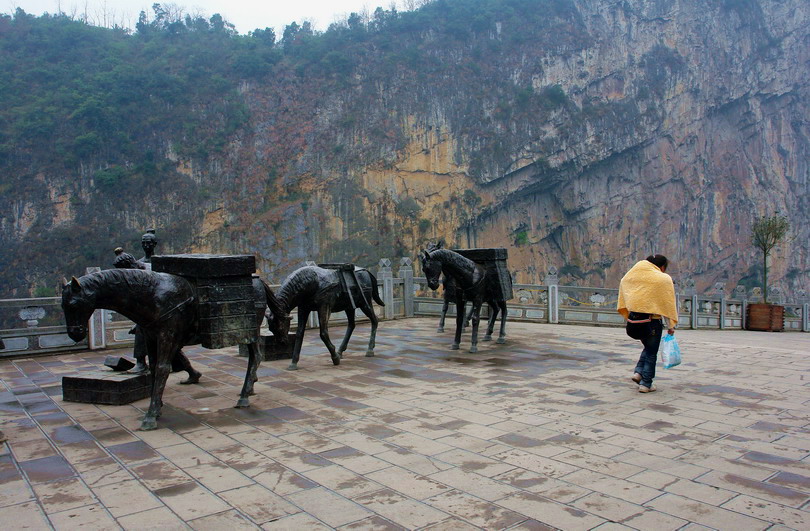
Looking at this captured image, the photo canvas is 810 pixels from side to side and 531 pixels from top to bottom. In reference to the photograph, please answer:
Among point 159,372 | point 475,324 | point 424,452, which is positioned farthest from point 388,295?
point 424,452

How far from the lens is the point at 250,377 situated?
5.45m

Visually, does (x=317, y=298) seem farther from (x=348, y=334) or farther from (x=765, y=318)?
(x=765, y=318)

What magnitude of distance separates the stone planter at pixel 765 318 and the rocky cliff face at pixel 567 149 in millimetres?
27835

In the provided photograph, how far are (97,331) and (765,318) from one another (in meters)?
16.5

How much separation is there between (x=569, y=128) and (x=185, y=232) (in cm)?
3004

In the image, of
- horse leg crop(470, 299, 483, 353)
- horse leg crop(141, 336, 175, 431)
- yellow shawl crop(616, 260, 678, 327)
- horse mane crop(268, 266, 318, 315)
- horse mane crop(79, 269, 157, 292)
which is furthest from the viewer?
horse leg crop(470, 299, 483, 353)

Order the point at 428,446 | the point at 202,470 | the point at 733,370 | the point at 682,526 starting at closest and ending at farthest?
1. the point at 682,526
2. the point at 202,470
3. the point at 428,446
4. the point at 733,370

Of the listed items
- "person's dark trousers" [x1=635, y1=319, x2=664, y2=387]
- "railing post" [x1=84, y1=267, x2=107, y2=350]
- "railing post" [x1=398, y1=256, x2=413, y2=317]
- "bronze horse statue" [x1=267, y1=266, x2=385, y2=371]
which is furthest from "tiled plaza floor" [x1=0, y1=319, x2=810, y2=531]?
"railing post" [x1=398, y1=256, x2=413, y2=317]

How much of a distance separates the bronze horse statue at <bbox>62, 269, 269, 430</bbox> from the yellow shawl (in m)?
4.19

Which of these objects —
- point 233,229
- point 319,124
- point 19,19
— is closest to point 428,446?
point 233,229

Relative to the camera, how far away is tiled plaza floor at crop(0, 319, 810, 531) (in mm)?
3068

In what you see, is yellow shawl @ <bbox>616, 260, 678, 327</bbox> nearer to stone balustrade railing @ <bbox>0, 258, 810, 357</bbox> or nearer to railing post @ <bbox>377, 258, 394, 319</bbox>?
stone balustrade railing @ <bbox>0, 258, 810, 357</bbox>

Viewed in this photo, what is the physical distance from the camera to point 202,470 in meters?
3.74

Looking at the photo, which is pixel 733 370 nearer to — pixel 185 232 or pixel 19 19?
pixel 185 232
